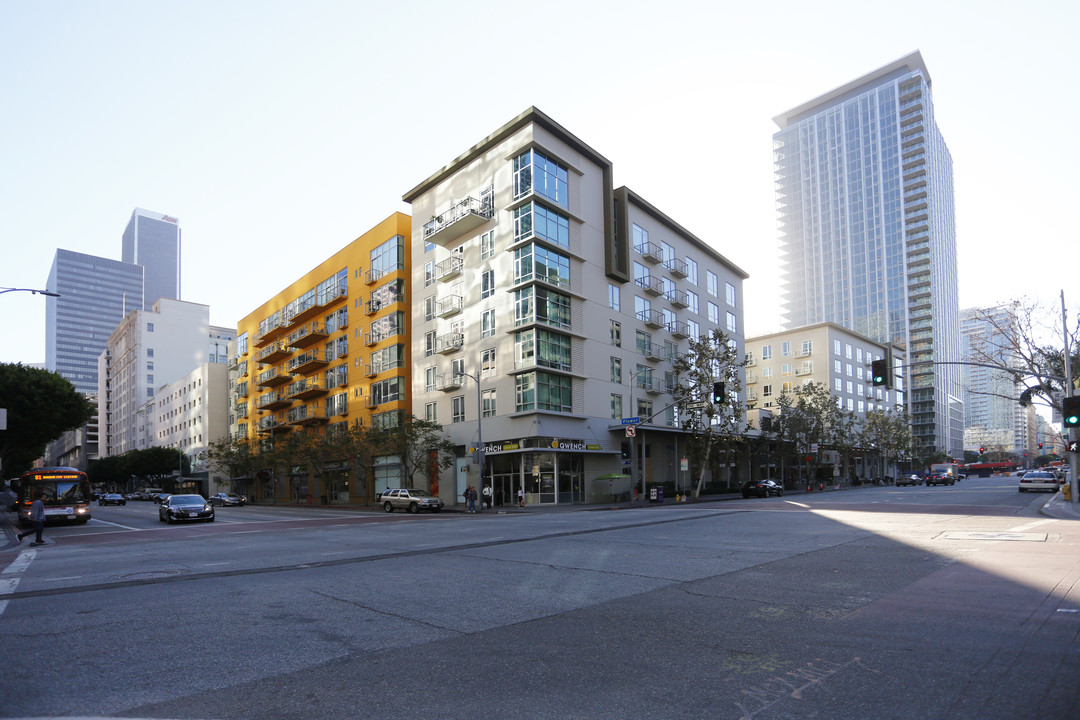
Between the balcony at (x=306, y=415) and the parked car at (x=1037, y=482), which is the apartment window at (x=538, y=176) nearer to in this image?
the balcony at (x=306, y=415)

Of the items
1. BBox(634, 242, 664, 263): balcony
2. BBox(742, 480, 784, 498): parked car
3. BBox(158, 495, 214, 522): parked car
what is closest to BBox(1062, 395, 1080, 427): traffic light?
BBox(742, 480, 784, 498): parked car

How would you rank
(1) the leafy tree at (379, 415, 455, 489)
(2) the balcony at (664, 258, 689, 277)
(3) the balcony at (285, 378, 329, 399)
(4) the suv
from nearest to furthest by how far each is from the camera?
(4) the suv, (1) the leafy tree at (379, 415, 455, 489), (2) the balcony at (664, 258, 689, 277), (3) the balcony at (285, 378, 329, 399)

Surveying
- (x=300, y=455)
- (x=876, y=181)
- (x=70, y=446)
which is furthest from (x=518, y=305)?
(x=70, y=446)

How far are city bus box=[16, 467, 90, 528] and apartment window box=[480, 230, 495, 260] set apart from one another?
28.4 m

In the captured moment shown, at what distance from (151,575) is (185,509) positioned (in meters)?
21.1

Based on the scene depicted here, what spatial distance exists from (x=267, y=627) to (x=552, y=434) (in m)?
38.3

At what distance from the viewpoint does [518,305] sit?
46.7m

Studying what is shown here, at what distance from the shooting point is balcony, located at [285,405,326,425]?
69.4 meters

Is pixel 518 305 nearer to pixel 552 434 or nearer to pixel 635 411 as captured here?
pixel 552 434

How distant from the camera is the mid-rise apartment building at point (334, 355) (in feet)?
190

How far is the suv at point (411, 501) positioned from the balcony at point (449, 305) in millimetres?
15084

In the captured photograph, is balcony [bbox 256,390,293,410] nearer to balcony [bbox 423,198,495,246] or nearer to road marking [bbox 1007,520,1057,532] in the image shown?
balcony [bbox 423,198,495,246]

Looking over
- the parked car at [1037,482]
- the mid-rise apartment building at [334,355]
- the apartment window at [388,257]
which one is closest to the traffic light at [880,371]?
the parked car at [1037,482]

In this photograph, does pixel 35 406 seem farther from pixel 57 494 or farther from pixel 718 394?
pixel 718 394
